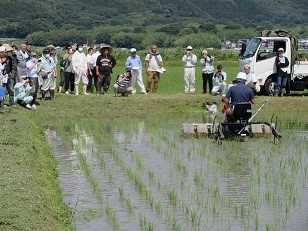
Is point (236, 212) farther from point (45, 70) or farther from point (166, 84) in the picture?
point (166, 84)

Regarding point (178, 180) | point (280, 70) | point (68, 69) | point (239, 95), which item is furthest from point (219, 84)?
point (178, 180)

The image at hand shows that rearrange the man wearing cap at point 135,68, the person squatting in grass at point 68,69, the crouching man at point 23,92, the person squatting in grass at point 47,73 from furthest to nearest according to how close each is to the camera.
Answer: the man wearing cap at point 135,68
the person squatting in grass at point 68,69
the person squatting in grass at point 47,73
the crouching man at point 23,92

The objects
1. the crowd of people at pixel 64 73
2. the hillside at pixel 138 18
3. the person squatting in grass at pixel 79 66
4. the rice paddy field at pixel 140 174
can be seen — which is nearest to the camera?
the rice paddy field at pixel 140 174

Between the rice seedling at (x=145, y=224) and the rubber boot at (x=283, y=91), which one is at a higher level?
the rice seedling at (x=145, y=224)

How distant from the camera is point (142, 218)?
990cm

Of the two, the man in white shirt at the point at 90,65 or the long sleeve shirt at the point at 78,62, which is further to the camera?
the man in white shirt at the point at 90,65

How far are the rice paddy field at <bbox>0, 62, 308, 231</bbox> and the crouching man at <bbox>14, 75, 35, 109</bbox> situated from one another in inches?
15.1

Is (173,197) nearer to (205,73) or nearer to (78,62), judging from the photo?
(78,62)

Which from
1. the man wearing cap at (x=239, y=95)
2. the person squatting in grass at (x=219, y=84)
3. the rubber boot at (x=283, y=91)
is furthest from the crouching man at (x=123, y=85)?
the man wearing cap at (x=239, y=95)

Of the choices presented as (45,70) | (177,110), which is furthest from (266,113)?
(45,70)

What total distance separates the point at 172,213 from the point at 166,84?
66.8 feet

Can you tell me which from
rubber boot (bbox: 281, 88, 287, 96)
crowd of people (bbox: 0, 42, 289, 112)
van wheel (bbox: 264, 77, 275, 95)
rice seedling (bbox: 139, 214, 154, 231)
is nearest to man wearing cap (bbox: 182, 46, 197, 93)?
crowd of people (bbox: 0, 42, 289, 112)

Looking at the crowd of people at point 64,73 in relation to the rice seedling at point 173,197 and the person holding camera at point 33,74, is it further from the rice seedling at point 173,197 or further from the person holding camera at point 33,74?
the rice seedling at point 173,197

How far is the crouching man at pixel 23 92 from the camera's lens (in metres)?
19.7
